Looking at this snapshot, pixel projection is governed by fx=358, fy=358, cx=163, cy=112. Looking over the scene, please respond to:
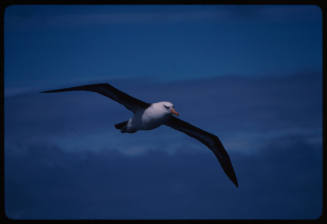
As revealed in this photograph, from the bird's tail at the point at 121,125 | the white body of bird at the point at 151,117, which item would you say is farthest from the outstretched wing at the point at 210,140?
the bird's tail at the point at 121,125

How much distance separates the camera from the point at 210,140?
13.0 metres

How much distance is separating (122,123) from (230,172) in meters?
4.50

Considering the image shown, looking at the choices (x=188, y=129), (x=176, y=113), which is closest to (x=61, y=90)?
(x=176, y=113)

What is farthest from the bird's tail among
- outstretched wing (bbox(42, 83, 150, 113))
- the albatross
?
outstretched wing (bbox(42, 83, 150, 113))

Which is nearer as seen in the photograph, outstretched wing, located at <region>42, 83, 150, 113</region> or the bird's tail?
outstretched wing, located at <region>42, 83, 150, 113</region>

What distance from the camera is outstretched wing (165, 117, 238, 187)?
1248cm

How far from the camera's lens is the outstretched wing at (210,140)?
12.5 m

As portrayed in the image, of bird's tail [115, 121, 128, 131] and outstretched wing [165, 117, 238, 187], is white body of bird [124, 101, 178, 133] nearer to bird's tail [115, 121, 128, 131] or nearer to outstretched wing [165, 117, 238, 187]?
bird's tail [115, 121, 128, 131]

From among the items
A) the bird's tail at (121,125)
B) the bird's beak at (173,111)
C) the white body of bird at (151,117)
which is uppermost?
the bird's beak at (173,111)

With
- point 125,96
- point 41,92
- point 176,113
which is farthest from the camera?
point 125,96

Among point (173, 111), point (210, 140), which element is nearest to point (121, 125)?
point (173, 111)

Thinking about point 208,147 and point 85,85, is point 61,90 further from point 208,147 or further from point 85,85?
point 208,147

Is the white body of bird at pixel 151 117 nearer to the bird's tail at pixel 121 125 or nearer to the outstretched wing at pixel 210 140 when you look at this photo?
the bird's tail at pixel 121 125

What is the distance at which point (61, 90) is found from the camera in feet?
31.7
